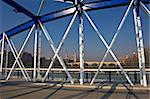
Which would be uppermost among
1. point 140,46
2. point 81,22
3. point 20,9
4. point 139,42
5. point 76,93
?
point 20,9

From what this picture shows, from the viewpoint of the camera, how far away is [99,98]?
9.06 m

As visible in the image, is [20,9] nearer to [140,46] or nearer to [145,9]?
[145,9]

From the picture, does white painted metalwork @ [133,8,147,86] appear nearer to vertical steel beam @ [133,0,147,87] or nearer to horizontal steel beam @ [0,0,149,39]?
vertical steel beam @ [133,0,147,87]

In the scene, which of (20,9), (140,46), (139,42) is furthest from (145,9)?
(20,9)

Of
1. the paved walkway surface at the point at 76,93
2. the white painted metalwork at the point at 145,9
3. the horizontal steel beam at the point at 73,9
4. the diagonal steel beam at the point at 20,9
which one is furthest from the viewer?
the diagonal steel beam at the point at 20,9

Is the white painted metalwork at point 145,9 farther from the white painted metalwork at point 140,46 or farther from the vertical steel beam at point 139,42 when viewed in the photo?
the white painted metalwork at point 140,46

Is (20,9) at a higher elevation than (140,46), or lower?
higher

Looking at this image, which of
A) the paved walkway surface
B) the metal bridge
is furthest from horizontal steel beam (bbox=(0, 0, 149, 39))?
the paved walkway surface

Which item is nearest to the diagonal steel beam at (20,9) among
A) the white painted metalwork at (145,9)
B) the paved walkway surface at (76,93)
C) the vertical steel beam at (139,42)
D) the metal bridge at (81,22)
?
the metal bridge at (81,22)

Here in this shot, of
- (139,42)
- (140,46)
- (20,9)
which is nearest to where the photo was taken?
(140,46)

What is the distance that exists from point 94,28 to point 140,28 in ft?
11.2

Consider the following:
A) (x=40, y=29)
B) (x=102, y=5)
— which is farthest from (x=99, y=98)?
(x=40, y=29)

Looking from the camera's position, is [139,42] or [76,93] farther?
[139,42]

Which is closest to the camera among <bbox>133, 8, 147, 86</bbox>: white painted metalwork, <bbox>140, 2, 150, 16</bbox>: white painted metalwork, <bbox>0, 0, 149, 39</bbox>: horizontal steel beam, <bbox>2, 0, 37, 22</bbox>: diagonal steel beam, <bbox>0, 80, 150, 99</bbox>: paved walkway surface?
<bbox>0, 80, 150, 99</bbox>: paved walkway surface
